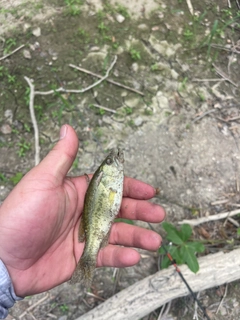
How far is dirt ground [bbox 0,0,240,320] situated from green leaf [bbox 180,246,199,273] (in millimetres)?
418

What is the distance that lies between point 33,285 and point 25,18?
3333 millimetres

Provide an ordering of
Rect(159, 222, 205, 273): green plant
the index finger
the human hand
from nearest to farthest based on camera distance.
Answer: the human hand, the index finger, Rect(159, 222, 205, 273): green plant

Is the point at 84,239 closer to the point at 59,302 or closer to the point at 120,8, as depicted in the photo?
the point at 59,302

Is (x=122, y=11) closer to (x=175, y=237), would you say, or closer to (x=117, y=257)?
(x=175, y=237)

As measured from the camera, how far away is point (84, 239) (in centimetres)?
278

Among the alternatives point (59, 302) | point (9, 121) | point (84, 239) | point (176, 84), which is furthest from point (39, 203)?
point (176, 84)

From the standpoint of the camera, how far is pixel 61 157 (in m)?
2.52

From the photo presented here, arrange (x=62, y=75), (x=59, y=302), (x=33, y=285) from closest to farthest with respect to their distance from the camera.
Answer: (x=33, y=285) < (x=59, y=302) < (x=62, y=75)

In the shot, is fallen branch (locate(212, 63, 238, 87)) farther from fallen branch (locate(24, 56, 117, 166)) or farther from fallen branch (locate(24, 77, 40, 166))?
fallen branch (locate(24, 77, 40, 166))

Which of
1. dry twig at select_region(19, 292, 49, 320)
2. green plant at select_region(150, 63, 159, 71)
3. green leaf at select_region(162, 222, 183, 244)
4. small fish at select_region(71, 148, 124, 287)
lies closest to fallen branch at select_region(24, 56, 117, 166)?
green plant at select_region(150, 63, 159, 71)

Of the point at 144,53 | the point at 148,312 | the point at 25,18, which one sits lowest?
the point at 148,312

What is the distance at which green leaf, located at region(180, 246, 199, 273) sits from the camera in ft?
9.86

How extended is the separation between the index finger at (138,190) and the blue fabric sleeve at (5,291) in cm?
124

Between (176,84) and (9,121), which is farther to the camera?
(176,84)
